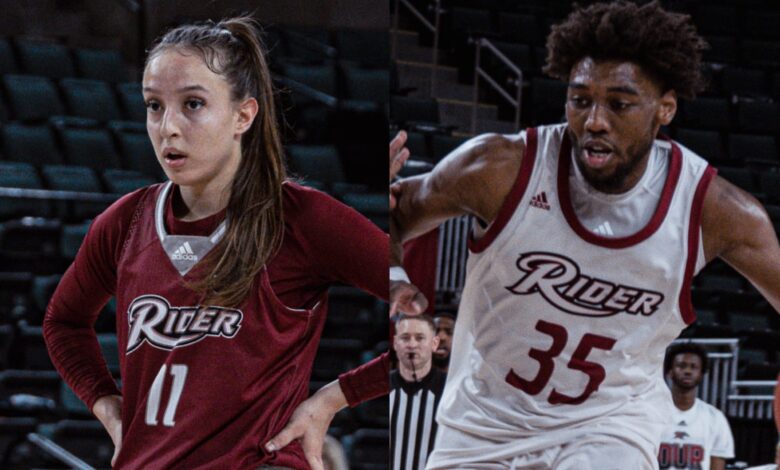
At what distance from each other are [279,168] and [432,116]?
5.40 feet

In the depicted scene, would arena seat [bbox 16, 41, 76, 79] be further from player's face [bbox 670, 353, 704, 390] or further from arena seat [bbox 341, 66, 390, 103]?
player's face [bbox 670, 353, 704, 390]

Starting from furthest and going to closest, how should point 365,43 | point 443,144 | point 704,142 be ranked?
point 704,142 → point 443,144 → point 365,43

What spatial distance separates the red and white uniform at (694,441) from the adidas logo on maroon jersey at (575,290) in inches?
117

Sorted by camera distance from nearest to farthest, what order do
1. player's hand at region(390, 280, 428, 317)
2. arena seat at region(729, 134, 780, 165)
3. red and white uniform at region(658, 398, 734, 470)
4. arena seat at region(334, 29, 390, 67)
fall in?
player's hand at region(390, 280, 428, 317)
arena seat at region(334, 29, 390, 67)
red and white uniform at region(658, 398, 734, 470)
arena seat at region(729, 134, 780, 165)

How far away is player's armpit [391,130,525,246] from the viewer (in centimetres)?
216

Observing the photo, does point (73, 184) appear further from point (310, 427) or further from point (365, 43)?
point (310, 427)

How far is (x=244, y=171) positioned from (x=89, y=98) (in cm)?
352

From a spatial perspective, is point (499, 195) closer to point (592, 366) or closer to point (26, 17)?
point (592, 366)

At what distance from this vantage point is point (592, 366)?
7.10 feet

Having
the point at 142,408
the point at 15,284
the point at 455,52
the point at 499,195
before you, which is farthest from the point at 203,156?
the point at 15,284

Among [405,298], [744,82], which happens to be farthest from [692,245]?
[744,82]

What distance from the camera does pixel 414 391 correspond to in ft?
9.89

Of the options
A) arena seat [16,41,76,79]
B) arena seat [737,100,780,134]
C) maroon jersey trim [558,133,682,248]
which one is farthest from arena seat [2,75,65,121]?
arena seat [737,100,780,134]

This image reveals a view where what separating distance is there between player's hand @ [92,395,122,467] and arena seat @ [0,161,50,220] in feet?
7.70
